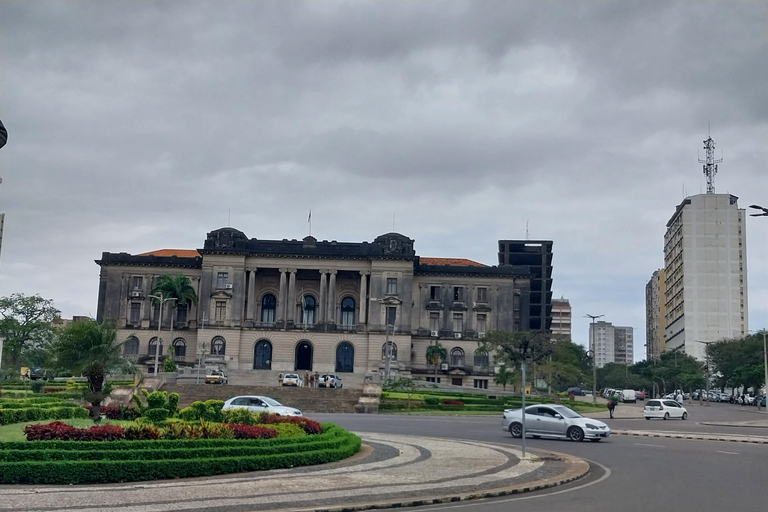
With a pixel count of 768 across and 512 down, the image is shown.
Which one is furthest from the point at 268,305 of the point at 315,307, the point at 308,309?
the point at 315,307

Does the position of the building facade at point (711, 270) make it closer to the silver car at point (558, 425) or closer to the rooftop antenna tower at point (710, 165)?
the rooftop antenna tower at point (710, 165)

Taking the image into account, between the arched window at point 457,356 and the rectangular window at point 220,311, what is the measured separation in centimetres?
2754

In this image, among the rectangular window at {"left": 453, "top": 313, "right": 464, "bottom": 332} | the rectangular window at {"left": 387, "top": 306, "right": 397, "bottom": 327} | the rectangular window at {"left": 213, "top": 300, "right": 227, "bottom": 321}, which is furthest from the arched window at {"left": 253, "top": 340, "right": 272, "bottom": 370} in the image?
→ the rectangular window at {"left": 453, "top": 313, "right": 464, "bottom": 332}

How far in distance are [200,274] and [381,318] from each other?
23639 millimetres

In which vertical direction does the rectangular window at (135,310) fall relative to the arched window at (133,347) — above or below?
above

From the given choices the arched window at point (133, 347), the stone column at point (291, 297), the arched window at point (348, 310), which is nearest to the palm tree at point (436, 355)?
the arched window at point (348, 310)

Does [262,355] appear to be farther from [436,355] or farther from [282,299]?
[436,355]

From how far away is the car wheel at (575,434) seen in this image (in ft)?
114

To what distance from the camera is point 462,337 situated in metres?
104

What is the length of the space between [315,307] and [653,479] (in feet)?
283

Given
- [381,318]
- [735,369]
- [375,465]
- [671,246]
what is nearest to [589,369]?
[671,246]

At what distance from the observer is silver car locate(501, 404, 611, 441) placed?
114ft

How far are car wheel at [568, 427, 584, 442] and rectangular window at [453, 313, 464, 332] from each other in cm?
6925

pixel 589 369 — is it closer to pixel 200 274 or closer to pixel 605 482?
pixel 200 274
